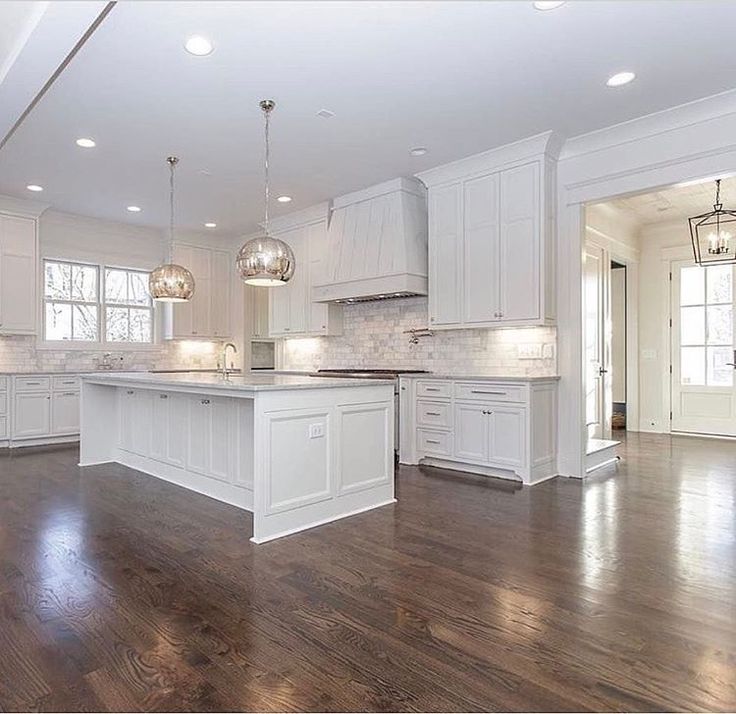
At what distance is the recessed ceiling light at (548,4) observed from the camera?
2898mm

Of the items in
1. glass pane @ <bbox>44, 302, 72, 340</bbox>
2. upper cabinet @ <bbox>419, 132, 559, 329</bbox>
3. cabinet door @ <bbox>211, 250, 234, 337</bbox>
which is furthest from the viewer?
cabinet door @ <bbox>211, 250, 234, 337</bbox>

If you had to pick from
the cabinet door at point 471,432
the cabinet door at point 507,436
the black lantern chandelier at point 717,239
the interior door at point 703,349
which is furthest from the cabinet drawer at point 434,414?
the interior door at point 703,349

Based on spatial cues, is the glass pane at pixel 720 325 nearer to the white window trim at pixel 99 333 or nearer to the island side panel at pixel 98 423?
the island side panel at pixel 98 423

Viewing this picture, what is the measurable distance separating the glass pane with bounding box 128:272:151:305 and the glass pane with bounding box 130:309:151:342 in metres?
0.16

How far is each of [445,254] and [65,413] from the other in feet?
17.1

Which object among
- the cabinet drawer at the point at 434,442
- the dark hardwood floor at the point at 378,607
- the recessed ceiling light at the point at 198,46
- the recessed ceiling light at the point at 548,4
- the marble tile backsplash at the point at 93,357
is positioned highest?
the recessed ceiling light at the point at 198,46

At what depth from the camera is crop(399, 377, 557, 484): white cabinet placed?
4734 mm

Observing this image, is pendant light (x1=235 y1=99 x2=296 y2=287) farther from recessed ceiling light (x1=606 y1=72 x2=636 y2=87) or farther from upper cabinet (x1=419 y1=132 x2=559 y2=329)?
recessed ceiling light (x1=606 y1=72 x2=636 y2=87)

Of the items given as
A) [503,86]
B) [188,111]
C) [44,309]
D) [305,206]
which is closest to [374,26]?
[503,86]

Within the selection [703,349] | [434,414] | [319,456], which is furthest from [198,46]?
[703,349]

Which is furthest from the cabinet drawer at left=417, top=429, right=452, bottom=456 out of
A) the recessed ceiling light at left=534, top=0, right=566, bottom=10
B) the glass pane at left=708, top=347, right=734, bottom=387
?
the glass pane at left=708, top=347, right=734, bottom=387

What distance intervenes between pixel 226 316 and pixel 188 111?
4928mm

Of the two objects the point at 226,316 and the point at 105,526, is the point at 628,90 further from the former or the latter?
the point at 226,316

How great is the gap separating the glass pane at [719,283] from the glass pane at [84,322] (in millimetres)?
8727
